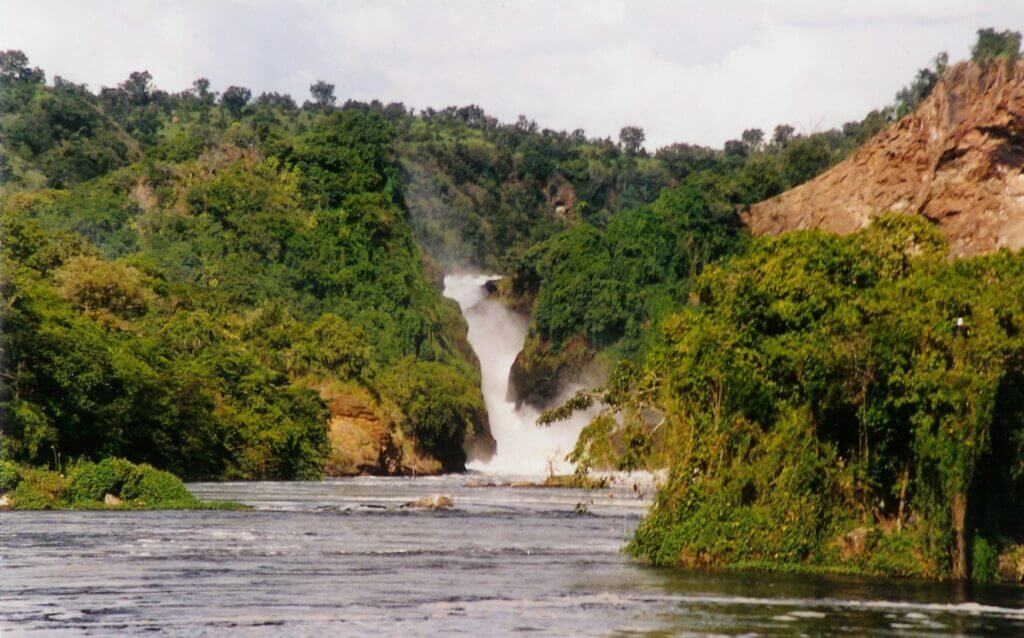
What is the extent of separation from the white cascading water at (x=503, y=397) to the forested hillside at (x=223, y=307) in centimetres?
463

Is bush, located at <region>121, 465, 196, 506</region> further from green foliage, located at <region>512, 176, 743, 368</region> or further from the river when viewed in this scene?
green foliage, located at <region>512, 176, 743, 368</region>

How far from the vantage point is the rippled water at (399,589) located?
29.9 meters

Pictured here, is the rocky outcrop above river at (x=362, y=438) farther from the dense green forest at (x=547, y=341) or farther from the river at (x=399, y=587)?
the river at (x=399, y=587)

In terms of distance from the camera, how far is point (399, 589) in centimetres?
3547

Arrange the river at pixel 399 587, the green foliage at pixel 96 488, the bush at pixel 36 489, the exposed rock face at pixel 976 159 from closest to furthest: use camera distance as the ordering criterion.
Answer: the river at pixel 399 587 → the bush at pixel 36 489 → the green foliage at pixel 96 488 → the exposed rock face at pixel 976 159

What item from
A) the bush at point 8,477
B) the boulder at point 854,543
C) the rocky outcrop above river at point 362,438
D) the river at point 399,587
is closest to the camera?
the river at point 399,587

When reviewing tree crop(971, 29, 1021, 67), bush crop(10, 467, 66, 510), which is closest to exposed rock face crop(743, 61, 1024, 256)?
bush crop(10, 467, 66, 510)

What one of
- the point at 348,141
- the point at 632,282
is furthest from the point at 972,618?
the point at 348,141

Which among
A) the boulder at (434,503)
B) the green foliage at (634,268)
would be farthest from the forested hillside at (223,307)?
the boulder at (434,503)

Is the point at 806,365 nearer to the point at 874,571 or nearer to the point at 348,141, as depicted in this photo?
the point at 874,571

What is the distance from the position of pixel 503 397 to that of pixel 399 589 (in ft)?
414

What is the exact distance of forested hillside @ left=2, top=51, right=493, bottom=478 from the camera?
75562 millimetres

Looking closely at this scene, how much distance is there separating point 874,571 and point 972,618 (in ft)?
21.7

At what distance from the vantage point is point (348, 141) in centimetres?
17438
